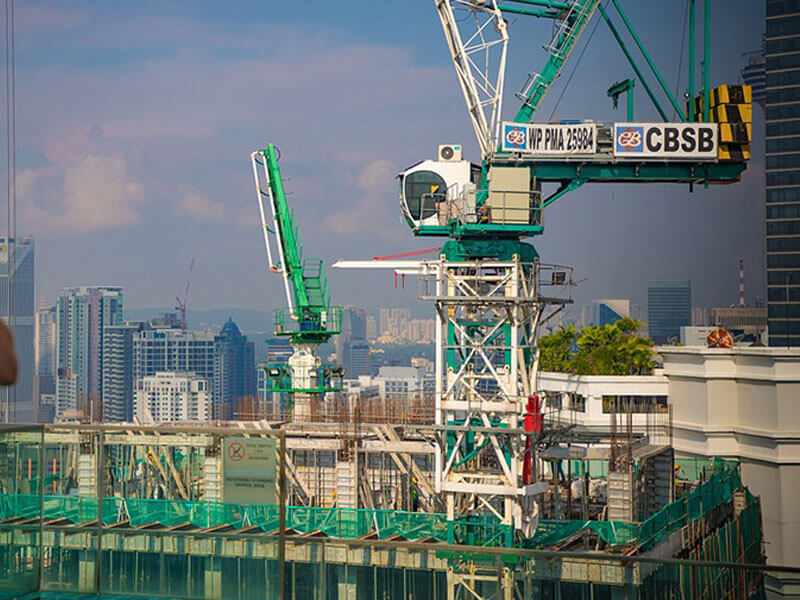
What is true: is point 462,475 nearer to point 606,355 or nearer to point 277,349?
point 606,355

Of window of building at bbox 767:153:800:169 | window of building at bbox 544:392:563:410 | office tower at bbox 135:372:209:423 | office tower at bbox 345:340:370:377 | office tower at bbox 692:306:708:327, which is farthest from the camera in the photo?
office tower at bbox 345:340:370:377

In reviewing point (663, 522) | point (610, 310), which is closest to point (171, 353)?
point (610, 310)

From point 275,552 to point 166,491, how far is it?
14.6m

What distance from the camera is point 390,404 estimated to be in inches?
1462

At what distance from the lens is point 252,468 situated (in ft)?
27.0

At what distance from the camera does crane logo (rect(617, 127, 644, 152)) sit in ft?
70.3

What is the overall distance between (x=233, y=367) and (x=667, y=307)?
64720 mm

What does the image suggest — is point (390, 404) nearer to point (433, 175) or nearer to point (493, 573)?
point (433, 175)

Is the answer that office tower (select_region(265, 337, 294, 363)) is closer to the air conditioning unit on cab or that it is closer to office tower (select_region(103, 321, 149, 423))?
office tower (select_region(103, 321, 149, 423))

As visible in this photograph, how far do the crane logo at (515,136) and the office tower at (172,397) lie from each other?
112 m

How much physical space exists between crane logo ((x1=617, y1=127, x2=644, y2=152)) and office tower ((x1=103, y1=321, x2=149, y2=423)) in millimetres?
118024

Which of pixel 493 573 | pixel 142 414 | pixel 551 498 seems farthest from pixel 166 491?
pixel 142 414

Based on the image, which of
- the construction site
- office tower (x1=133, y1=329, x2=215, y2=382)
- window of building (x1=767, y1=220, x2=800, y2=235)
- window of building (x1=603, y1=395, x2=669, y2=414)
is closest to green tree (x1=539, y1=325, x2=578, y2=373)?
window of building (x1=603, y1=395, x2=669, y2=414)

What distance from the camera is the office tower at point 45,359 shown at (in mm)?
132113
